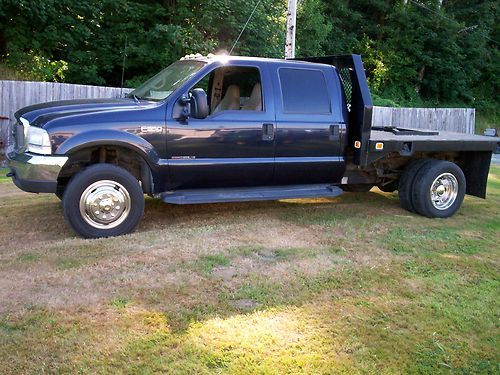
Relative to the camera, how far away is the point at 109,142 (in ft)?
18.2

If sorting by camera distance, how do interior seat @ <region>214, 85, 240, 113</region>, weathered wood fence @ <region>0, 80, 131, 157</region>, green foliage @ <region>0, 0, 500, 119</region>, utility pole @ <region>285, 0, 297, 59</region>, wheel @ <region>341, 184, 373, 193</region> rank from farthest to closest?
green foliage @ <region>0, 0, 500, 119</region> < utility pole @ <region>285, 0, 297, 59</region> < weathered wood fence @ <region>0, 80, 131, 157</region> < wheel @ <region>341, 184, 373, 193</region> < interior seat @ <region>214, 85, 240, 113</region>

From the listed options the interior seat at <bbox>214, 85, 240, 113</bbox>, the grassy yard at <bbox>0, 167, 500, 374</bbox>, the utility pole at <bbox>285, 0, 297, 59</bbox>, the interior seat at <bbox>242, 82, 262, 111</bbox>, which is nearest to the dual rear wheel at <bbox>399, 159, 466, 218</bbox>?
the grassy yard at <bbox>0, 167, 500, 374</bbox>

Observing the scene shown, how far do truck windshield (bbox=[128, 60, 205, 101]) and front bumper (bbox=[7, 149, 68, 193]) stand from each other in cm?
137

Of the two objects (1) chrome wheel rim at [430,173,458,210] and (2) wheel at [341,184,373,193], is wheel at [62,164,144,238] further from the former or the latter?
(1) chrome wheel rim at [430,173,458,210]

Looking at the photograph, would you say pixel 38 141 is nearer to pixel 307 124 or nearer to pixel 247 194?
pixel 247 194

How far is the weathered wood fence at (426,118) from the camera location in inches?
747

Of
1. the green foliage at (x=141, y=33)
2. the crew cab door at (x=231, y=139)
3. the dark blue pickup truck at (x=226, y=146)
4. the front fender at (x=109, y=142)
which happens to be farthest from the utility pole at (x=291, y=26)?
the front fender at (x=109, y=142)

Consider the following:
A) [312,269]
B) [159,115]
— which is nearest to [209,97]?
[159,115]

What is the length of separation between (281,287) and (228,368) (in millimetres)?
1323

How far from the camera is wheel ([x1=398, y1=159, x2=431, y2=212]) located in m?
7.40

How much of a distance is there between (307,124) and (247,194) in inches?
45.0

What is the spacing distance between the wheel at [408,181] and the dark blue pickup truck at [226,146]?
16 millimetres

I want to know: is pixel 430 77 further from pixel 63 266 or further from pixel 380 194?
pixel 63 266

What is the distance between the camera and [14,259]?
4836 millimetres
